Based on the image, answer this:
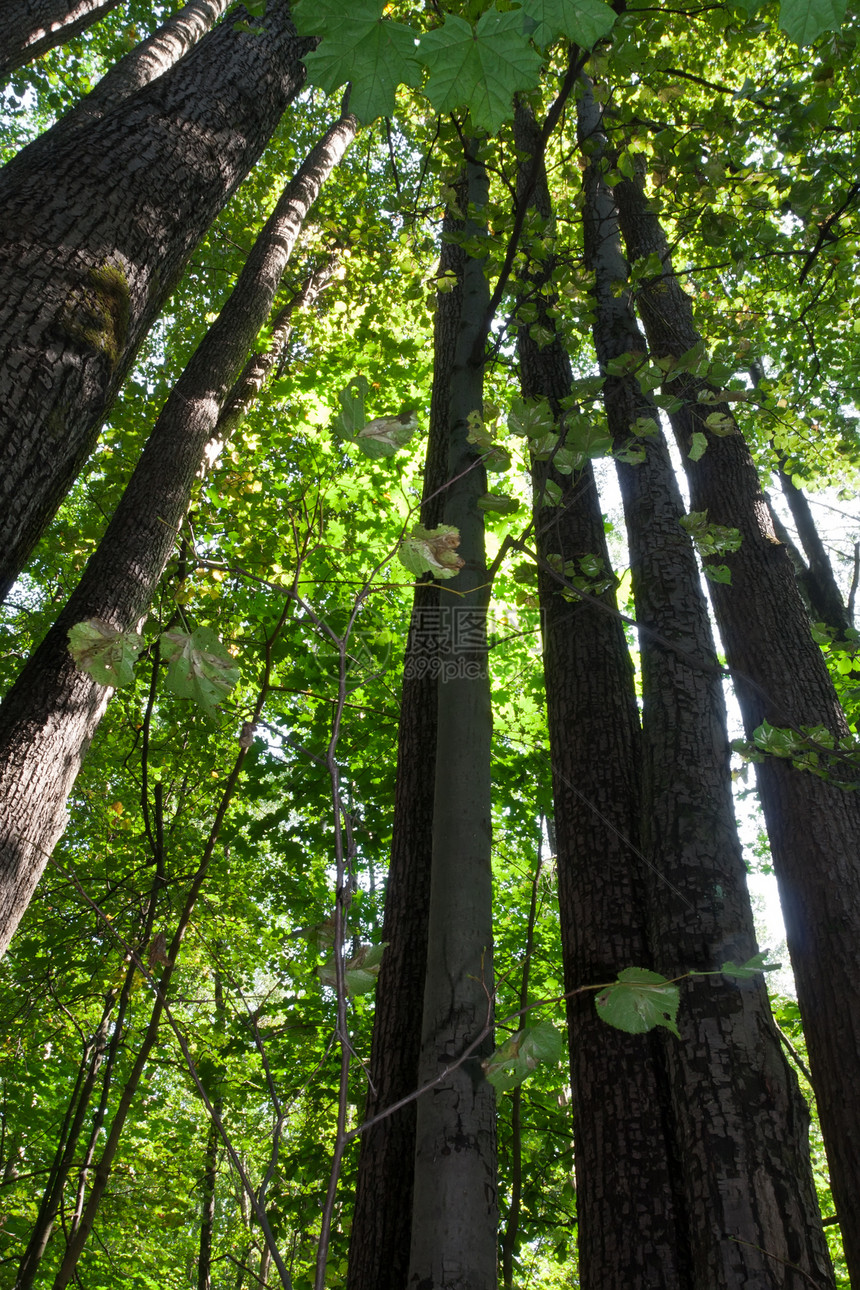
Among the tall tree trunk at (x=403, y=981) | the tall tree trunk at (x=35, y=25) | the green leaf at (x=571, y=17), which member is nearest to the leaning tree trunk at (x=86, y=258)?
the tall tree trunk at (x=403, y=981)

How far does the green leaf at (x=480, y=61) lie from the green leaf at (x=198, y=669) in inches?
35.1

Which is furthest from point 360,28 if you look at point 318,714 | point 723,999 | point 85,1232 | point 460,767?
point 318,714

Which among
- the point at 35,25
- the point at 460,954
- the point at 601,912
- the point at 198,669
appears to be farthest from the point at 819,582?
the point at 35,25

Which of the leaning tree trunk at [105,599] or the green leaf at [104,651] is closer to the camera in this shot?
the green leaf at [104,651]

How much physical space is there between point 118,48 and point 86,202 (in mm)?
7535

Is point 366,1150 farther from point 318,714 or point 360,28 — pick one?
point 318,714

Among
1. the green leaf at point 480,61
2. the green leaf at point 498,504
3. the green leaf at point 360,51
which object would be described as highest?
the green leaf at point 498,504

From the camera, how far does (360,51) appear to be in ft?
3.39

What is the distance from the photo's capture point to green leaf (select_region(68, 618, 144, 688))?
1144mm

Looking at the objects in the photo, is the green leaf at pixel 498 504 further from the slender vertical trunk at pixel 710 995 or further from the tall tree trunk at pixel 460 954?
the slender vertical trunk at pixel 710 995

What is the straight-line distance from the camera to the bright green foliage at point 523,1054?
43.8 inches

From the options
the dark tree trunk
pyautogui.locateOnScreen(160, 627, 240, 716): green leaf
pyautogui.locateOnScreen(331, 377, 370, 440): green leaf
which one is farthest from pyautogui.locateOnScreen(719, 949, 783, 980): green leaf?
the dark tree trunk

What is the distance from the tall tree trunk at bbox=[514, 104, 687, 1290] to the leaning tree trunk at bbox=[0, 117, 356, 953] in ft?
5.33

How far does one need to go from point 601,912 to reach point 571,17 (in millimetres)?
2201
